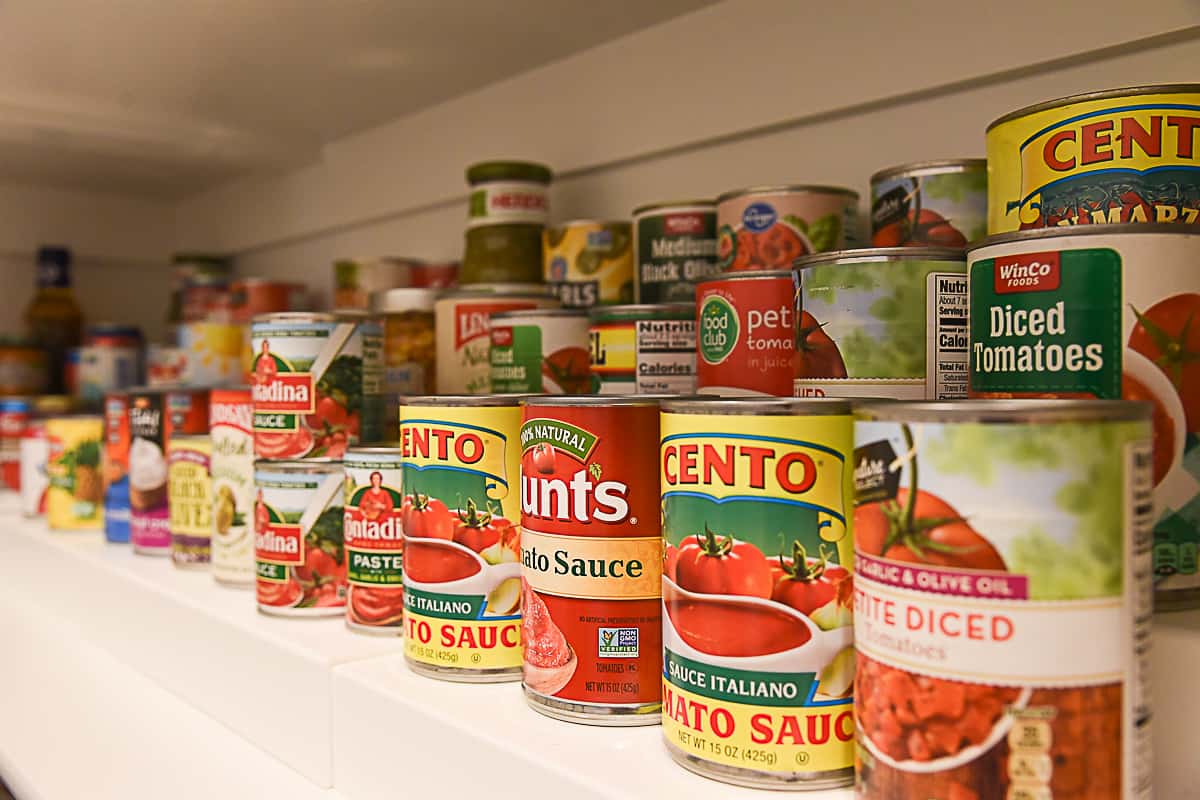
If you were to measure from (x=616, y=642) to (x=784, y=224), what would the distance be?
44 centimetres

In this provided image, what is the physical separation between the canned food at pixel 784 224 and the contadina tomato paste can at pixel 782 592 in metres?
0.37

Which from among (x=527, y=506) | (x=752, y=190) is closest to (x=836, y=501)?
(x=527, y=506)

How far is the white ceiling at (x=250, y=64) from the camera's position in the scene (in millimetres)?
1267

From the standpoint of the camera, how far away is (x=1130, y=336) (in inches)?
23.3

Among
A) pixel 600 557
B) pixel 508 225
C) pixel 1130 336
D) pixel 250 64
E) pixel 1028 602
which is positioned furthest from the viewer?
pixel 250 64

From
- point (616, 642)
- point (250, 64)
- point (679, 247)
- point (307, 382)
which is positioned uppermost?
point (250, 64)

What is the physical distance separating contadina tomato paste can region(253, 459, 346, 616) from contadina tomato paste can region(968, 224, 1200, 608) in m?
0.66

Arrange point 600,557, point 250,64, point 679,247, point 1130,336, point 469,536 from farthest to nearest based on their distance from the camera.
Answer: point 250,64, point 679,247, point 469,536, point 600,557, point 1130,336

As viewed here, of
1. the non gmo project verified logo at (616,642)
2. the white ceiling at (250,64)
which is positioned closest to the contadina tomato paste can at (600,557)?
the non gmo project verified logo at (616,642)

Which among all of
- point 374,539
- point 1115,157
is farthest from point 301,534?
point 1115,157

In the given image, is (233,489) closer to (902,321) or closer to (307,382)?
(307,382)

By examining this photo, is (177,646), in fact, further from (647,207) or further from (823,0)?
(823,0)

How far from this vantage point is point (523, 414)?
75 cm

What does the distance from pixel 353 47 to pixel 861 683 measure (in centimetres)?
117
